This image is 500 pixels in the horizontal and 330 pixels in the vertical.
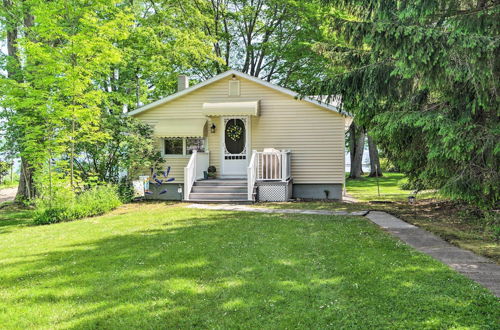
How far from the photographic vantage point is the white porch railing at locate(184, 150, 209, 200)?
11270 millimetres

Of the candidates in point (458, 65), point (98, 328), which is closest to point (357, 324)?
point (98, 328)

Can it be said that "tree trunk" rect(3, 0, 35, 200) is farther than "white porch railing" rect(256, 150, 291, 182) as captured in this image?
Yes

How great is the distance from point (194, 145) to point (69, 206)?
537 centimetres

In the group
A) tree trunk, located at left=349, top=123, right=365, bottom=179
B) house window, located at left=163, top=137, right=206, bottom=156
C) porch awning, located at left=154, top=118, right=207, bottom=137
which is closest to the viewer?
porch awning, located at left=154, top=118, right=207, bottom=137

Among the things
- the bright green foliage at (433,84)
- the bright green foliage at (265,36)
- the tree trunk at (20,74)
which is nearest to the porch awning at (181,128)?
the tree trunk at (20,74)

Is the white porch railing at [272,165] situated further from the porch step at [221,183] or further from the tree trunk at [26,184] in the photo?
the tree trunk at [26,184]

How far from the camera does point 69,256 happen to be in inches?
209

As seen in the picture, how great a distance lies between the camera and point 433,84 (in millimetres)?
5266

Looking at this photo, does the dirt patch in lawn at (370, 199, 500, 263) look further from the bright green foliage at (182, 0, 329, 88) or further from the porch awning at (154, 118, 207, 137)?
the bright green foliage at (182, 0, 329, 88)

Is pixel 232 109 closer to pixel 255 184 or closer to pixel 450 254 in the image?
pixel 255 184

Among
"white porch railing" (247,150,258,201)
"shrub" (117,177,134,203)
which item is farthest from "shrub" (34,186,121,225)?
"white porch railing" (247,150,258,201)

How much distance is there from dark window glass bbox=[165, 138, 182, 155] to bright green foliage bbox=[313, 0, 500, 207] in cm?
672

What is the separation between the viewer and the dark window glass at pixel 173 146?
13.1 metres

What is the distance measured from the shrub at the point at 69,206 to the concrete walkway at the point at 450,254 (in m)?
7.65
